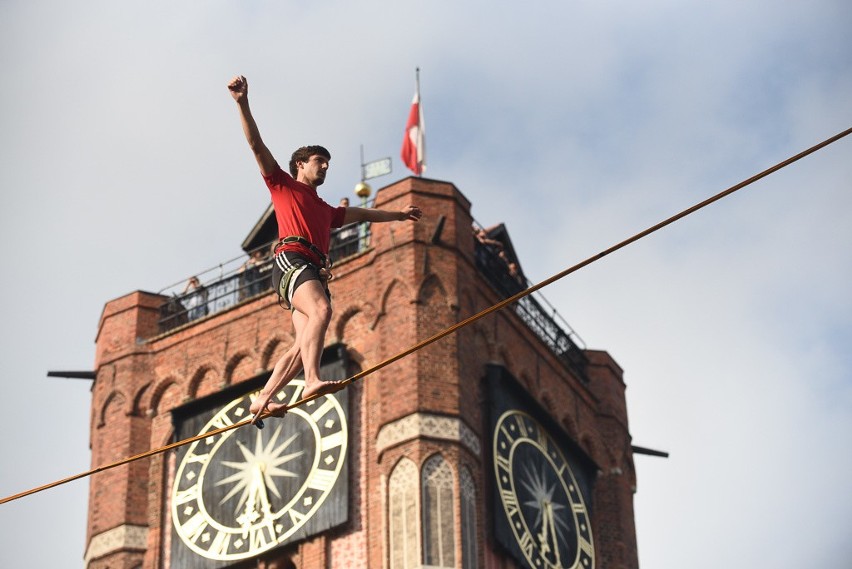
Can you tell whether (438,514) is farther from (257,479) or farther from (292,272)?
(292,272)

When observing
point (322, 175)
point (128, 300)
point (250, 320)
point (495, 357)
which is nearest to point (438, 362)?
point (495, 357)

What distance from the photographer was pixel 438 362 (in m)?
36.1

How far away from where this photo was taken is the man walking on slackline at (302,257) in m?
14.6

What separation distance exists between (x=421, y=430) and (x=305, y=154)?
2030 centimetres

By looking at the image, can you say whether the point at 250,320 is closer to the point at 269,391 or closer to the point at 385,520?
the point at 385,520

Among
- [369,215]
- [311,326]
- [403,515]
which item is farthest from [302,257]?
[403,515]

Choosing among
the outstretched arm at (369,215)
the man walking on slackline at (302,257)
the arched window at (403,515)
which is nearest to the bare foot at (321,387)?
the man walking on slackline at (302,257)

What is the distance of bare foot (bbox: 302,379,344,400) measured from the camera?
1438 centimetres

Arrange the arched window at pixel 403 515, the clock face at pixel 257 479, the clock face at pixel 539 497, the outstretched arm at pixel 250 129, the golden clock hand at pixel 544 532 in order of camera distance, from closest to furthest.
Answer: the outstretched arm at pixel 250 129 → the arched window at pixel 403 515 → the clock face at pixel 257 479 → the clock face at pixel 539 497 → the golden clock hand at pixel 544 532

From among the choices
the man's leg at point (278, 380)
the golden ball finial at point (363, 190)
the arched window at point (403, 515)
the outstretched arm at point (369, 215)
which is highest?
the golden ball finial at point (363, 190)

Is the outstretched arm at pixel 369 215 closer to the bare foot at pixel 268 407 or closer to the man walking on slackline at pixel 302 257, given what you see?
the man walking on slackline at pixel 302 257

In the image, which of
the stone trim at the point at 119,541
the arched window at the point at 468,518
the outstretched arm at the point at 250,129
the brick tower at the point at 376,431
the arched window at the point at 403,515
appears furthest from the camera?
the stone trim at the point at 119,541

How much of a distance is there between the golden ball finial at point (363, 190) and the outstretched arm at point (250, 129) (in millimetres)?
29598

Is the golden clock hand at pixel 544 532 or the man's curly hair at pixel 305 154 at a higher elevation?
the golden clock hand at pixel 544 532
